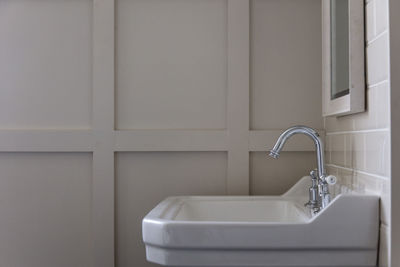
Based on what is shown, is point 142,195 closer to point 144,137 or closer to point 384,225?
point 144,137

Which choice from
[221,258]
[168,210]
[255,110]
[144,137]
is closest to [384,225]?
[221,258]

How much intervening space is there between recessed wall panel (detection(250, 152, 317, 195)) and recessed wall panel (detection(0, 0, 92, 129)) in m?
0.66

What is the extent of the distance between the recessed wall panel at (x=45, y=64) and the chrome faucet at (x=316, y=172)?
0.77 m

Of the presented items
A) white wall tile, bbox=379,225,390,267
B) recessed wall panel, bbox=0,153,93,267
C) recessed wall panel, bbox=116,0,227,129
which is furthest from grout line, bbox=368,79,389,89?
recessed wall panel, bbox=0,153,93,267

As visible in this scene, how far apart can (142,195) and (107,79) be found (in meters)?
0.45

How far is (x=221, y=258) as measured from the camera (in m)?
1.03

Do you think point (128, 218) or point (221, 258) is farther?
point (128, 218)

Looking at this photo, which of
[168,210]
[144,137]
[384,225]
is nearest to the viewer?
[384,225]

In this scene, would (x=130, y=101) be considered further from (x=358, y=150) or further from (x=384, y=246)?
(x=384, y=246)

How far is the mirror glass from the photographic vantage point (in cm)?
124

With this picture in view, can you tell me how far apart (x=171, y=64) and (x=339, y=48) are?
620 millimetres

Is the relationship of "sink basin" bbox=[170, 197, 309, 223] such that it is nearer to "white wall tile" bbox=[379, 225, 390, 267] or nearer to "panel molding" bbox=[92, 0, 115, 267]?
"panel molding" bbox=[92, 0, 115, 267]

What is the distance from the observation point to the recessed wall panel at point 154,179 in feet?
5.32

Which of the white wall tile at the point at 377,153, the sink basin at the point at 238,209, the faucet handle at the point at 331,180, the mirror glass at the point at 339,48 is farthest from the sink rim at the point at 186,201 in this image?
the mirror glass at the point at 339,48
